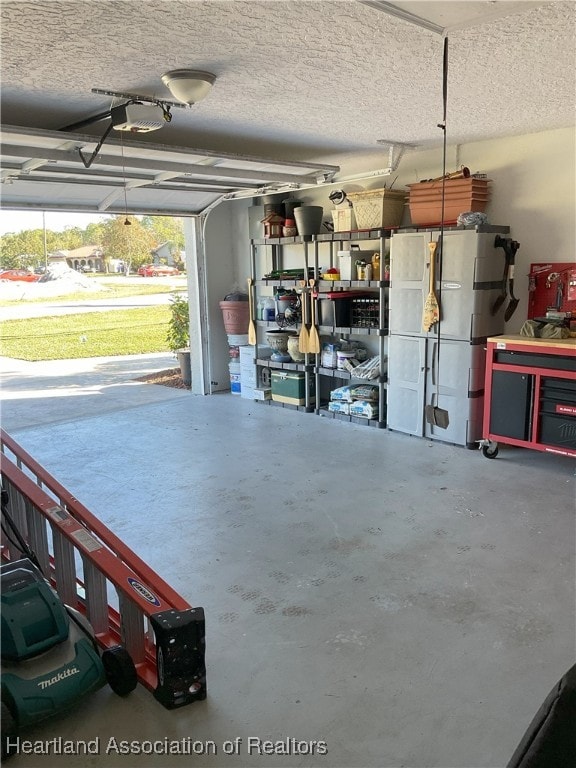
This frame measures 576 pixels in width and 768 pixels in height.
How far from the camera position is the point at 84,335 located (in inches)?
531

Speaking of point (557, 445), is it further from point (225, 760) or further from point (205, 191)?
point (205, 191)

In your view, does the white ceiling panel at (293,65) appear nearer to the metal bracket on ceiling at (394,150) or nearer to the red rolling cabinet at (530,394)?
the metal bracket on ceiling at (394,150)

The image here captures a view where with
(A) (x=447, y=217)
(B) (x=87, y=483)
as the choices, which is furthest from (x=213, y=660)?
(A) (x=447, y=217)

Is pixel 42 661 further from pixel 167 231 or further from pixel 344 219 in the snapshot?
pixel 167 231

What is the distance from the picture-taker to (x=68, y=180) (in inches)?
224

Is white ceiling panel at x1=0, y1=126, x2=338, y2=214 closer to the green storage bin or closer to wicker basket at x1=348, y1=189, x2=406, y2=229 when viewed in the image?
wicker basket at x1=348, y1=189, x2=406, y2=229

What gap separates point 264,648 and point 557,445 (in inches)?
122

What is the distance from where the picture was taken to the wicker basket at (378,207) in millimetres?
6125

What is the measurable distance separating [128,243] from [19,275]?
2.53 meters

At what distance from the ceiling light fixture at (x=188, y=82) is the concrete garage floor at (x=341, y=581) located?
2.63 metres

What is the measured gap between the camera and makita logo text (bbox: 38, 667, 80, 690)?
7.24 feet

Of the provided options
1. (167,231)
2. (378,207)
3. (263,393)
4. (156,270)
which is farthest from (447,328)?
(156,270)

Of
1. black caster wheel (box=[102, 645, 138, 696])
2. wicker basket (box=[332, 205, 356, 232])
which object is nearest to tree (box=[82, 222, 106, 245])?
wicker basket (box=[332, 205, 356, 232])

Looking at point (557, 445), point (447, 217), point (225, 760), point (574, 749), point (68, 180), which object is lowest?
point (225, 760)
